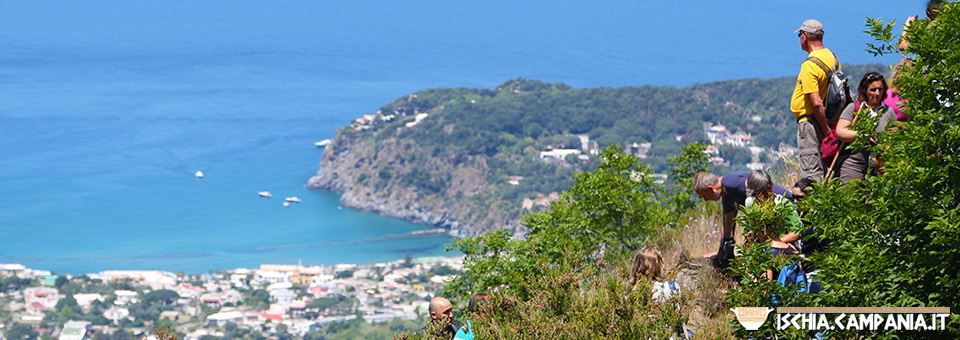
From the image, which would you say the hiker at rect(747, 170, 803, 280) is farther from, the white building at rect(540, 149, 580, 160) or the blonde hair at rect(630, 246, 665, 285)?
the white building at rect(540, 149, 580, 160)

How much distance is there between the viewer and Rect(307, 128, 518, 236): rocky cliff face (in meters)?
97.0

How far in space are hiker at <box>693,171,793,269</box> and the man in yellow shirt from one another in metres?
0.25

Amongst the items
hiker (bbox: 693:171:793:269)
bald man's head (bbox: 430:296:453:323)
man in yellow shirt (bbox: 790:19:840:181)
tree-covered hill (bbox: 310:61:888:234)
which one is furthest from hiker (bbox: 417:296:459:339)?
tree-covered hill (bbox: 310:61:888:234)

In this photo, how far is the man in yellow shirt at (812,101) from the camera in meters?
5.53

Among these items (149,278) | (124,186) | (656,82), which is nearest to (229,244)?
(149,278)

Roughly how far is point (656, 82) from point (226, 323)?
101m

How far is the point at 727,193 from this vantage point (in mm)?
5570

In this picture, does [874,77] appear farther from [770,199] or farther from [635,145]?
[635,145]

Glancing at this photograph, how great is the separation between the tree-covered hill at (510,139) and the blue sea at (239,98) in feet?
14.8

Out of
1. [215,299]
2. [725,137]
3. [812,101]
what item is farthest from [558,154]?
[812,101]

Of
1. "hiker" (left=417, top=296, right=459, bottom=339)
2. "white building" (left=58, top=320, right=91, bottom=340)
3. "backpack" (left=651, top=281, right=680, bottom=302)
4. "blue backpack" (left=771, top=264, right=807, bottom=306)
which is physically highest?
"blue backpack" (left=771, top=264, right=807, bottom=306)

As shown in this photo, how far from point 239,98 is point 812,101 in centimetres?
14691
